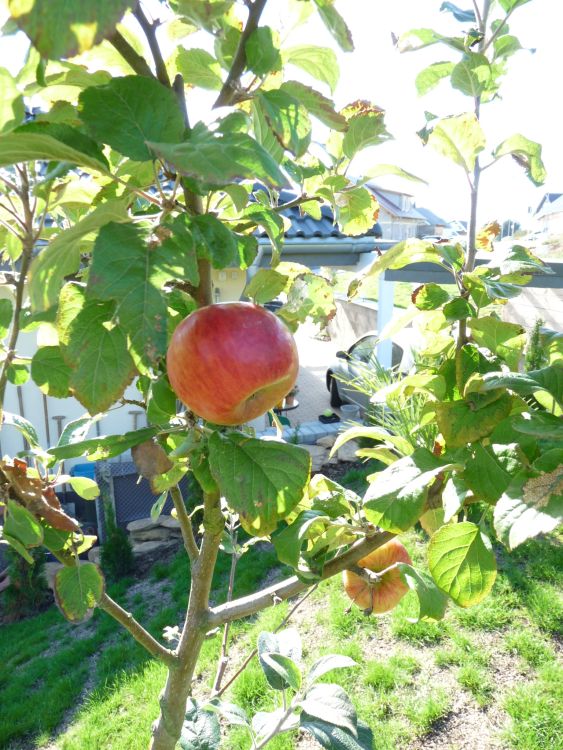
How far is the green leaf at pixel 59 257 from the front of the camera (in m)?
0.64

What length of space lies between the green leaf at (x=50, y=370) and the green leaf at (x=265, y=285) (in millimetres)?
326

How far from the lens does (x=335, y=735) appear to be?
1166 millimetres

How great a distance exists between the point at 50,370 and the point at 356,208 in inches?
23.0

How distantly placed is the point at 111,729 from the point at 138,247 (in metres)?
3.15

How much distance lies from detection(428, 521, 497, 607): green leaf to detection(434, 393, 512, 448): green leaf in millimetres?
140

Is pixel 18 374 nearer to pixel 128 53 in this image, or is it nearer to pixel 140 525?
pixel 128 53

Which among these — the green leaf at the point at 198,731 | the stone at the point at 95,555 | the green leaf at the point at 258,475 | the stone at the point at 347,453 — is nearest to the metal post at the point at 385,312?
the stone at the point at 347,453

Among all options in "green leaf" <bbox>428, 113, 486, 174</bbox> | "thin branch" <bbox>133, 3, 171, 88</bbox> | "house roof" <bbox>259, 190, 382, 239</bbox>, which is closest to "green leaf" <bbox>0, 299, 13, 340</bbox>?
"thin branch" <bbox>133, 3, 171, 88</bbox>

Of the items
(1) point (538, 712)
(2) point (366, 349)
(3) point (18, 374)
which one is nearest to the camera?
(3) point (18, 374)

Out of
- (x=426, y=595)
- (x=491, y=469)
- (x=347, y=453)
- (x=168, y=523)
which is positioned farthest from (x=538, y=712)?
(x=347, y=453)

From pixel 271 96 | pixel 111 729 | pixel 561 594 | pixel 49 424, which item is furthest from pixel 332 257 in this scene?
pixel 271 96

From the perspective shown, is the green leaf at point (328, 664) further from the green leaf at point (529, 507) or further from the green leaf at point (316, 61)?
the green leaf at point (316, 61)

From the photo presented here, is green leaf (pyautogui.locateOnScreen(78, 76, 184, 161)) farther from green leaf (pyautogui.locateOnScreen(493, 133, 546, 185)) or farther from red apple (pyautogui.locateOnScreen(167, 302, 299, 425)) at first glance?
green leaf (pyautogui.locateOnScreen(493, 133, 546, 185))

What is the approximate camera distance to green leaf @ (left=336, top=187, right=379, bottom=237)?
1.02m
